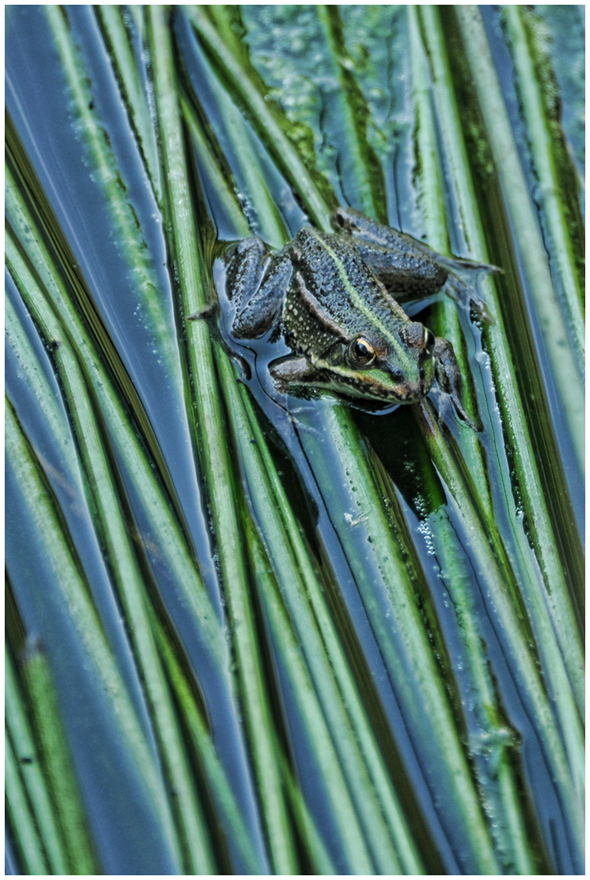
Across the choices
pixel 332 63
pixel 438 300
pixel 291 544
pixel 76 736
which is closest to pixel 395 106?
pixel 332 63

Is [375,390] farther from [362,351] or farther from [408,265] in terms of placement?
[408,265]

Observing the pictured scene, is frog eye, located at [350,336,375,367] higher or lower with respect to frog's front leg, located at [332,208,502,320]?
lower

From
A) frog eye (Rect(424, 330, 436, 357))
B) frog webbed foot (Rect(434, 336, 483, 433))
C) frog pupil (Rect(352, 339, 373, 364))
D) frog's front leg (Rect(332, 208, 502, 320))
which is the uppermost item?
frog's front leg (Rect(332, 208, 502, 320))

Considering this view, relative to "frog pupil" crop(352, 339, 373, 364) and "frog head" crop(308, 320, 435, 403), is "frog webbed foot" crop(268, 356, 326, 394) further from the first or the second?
"frog pupil" crop(352, 339, 373, 364)

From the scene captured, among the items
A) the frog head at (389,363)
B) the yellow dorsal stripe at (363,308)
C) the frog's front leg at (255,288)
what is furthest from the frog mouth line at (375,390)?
the frog's front leg at (255,288)

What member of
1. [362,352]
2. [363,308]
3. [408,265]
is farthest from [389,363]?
[408,265]

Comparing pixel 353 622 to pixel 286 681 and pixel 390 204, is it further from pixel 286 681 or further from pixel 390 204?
pixel 390 204

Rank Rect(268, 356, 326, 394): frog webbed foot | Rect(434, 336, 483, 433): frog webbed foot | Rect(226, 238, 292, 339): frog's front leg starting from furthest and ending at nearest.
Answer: Rect(226, 238, 292, 339): frog's front leg, Rect(268, 356, 326, 394): frog webbed foot, Rect(434, 336, 483, 433): frog webbed foot

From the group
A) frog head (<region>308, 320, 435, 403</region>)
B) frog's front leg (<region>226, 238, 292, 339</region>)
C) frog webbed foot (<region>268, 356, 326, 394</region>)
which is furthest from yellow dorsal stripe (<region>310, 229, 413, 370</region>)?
frog webbed foot (<region>268, 356, 326, 394</region>)
